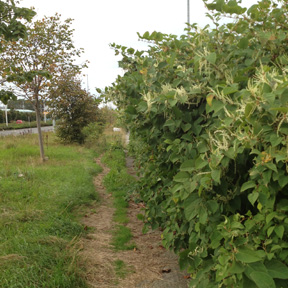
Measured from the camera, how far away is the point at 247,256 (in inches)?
49.8

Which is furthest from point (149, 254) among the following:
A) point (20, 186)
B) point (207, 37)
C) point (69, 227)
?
point (20, 186)

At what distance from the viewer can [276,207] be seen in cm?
136

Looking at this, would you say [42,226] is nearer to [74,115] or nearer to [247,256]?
[247,256]

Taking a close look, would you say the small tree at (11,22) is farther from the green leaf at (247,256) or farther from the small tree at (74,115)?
the small tree at (74,115)

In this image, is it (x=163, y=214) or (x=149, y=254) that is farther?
(x=149, y=254)

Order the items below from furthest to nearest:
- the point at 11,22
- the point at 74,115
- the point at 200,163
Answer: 1. the point at 74,115
2. the point at 11,22
3. the point at 200,163

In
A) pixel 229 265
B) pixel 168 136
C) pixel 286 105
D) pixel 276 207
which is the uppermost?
pixel 286 105

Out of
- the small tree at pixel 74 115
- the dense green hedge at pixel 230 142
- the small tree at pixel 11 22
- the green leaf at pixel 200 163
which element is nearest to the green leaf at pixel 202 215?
the dense green hedge at pixel 230 142

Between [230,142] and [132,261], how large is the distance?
2.82 m

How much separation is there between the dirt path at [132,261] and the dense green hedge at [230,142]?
3.03ft

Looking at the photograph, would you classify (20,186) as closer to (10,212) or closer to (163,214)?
(10,212)

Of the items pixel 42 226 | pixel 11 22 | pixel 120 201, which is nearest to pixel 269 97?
pixel 42 226

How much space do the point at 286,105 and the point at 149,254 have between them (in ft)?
10.6

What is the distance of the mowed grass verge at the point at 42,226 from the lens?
2933 mm
